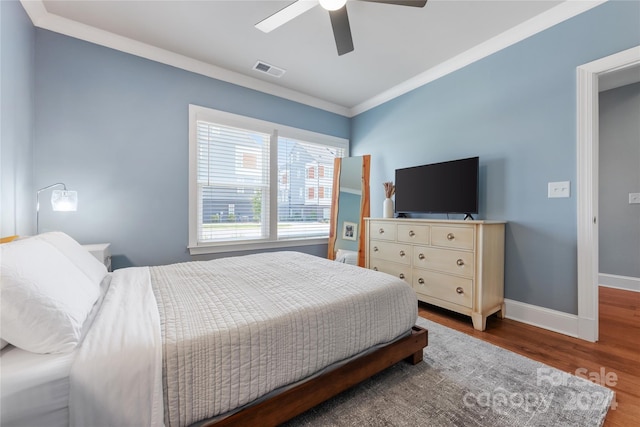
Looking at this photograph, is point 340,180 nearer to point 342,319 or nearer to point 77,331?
point 342,319

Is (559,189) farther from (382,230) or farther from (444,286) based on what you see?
(382,230)

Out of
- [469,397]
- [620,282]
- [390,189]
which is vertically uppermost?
[390,189]

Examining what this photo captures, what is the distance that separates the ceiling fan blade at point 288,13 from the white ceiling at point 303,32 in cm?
27

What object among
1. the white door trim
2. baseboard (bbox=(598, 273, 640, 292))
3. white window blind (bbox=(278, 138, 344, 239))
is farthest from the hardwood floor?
white window blind (bbox=(278, 138, 344, 239))

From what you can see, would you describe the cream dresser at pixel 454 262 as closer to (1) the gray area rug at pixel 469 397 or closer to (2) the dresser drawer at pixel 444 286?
(2) the dresser drawer at pixel 444 286

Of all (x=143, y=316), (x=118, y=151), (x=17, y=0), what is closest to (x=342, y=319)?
(x=143, y=316)

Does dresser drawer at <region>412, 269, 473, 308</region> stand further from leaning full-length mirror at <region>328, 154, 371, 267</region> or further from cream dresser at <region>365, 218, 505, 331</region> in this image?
leaning full-length mirror at <region>328, 154, 371, 267</region>

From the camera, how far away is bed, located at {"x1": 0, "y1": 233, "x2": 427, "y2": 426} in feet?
2.45

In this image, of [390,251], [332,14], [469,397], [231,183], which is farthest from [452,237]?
[231,183]

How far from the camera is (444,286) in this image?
2410mm

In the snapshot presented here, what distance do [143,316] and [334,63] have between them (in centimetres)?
295

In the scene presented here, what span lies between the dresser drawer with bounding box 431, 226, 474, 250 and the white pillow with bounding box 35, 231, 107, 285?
8.41 feet

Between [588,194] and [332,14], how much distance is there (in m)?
2.37

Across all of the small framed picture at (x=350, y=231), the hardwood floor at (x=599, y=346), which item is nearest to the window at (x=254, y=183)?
the small framed picture at (x=350, y=231)
